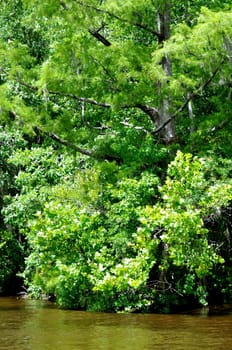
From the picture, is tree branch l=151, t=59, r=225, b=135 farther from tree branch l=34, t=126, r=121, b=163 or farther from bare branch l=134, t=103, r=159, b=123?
tree branch l=34, t=126, r=121, b=163

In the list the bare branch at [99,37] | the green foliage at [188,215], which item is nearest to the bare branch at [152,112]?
the bare branch at [99,37]

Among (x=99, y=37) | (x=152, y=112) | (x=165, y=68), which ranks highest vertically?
(x=99, y=37)

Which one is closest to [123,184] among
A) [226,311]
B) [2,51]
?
[226,311]

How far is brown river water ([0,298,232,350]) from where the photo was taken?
917 cm

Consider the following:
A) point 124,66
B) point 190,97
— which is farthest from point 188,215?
point 124,66

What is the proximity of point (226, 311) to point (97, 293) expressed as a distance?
2.63 m

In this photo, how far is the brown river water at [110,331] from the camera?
9.17 metres

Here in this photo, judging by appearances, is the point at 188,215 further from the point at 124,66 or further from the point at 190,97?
the point at 124,66

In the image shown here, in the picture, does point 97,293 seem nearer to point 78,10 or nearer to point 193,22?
point 78,10

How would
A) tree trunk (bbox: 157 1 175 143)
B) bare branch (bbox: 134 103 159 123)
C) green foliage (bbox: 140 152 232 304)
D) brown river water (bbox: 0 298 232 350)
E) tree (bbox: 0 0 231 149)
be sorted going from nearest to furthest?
brown river water (bbox: 0 298 232 350) < green foliage (bbox: 140 152 232 304) < tree (bbox: 0 0 231 149) < tree trunk (bbox: 157 1 175 143) < bare branch (bbox: 134 103 159 123)

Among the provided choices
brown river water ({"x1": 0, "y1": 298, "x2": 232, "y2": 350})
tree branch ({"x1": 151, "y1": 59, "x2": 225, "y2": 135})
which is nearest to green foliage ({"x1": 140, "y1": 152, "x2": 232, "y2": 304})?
brown river water ({"x1": 0, "y1": 298, "x2": 232, "y2": 350})

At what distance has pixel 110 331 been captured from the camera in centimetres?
1057

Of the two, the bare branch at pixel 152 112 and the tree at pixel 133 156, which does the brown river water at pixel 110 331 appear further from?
the bare branch at pixel 152 112

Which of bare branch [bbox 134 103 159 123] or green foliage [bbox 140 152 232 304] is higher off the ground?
bare branch [bbox 134 103 159 123]
